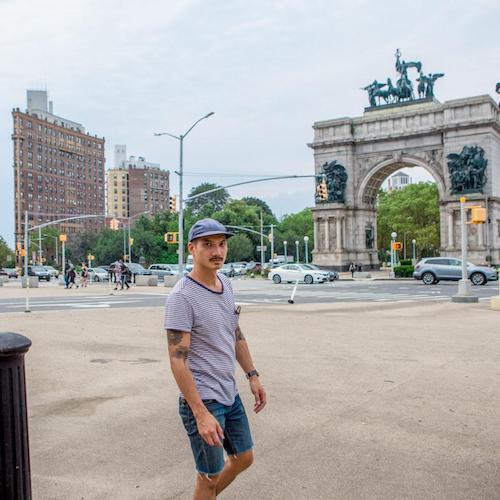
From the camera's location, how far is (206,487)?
3418 millimetres

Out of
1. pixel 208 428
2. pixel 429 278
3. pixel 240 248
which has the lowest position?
pixel 429 278

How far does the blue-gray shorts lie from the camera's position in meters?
3.33

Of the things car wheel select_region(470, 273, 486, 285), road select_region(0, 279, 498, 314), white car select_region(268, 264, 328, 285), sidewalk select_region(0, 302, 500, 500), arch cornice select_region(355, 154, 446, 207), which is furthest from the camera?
arch cornice select_region(355, 154, 446, 207)

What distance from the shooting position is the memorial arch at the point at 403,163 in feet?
170

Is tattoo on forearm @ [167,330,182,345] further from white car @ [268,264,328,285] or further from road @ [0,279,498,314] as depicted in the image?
white car @ [268,264,328,285]

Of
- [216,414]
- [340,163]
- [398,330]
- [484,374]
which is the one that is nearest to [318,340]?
[398,330]

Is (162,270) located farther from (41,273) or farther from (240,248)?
(240,248)

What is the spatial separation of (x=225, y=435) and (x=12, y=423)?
1.15m

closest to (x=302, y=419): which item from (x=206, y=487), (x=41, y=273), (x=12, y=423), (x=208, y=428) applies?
(x=206, y=487)

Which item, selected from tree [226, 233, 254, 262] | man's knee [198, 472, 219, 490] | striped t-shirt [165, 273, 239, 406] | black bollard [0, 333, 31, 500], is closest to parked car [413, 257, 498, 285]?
striped t-shirt [165, 273, 239, 406]

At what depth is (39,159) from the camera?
139375 millimetres

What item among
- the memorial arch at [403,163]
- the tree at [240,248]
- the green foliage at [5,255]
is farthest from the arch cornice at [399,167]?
the green foliage at [5,255]

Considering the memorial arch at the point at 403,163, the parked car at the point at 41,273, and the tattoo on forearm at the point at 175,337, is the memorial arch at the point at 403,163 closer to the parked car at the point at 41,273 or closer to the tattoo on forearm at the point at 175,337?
the parked car at the point at 41,273

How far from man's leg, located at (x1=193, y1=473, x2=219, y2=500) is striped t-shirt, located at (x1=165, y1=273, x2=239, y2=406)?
15.7 inches
